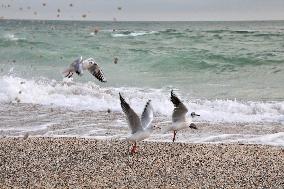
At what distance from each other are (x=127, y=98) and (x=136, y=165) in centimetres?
815

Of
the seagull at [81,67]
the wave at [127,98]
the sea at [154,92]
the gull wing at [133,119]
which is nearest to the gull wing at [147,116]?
the gull wing at [133,119]

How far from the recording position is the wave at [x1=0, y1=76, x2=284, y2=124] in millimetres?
13327

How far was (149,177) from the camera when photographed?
746 cm

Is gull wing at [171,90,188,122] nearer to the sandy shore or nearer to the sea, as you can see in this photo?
the sandy shore

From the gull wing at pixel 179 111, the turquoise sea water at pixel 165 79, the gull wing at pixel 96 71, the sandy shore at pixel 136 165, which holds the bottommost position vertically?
the turquoise sea water at pixel 165 79

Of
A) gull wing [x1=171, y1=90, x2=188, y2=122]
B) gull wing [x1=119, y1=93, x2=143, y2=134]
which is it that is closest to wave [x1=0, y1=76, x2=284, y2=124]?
gull wing [x1=171, y1=90, x2=188, y2=122]

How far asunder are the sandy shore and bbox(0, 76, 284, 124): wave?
3675 mm

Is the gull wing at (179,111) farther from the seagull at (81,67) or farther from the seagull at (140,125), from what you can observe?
the seagull at (81,67)

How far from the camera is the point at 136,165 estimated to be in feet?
26.3

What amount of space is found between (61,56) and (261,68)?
1159 centimetres

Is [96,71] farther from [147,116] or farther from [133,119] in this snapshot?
[133,119]

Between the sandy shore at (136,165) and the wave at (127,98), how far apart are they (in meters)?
3.67

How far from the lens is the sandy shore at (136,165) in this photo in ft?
23.7

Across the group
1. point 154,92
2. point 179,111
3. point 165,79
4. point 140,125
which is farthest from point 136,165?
point 165,79
